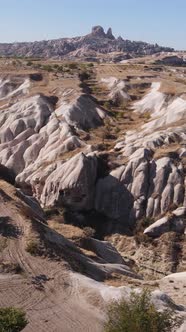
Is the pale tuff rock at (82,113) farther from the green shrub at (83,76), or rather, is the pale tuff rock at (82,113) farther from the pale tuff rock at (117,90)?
the green shrub at (83,76)

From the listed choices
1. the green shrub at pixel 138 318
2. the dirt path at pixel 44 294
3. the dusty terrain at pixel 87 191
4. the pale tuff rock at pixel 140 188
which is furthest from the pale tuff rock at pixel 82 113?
the green shrub at pixel 138 318

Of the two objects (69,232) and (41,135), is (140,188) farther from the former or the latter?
(41,135)

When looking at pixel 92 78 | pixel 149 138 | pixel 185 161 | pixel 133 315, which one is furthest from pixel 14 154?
pixel 133 315

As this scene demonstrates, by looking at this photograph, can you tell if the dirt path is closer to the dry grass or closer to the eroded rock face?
the dry grass

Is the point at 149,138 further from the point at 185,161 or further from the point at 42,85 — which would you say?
the point at 42,85

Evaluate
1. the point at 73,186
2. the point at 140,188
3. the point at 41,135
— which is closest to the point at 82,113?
the point at 41,135
